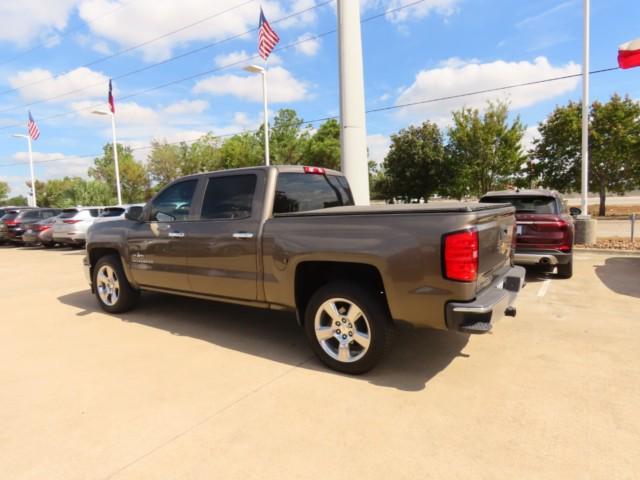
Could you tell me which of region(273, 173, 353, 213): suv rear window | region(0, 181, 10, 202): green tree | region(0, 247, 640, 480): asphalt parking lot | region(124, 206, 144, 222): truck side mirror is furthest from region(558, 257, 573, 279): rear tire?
region(0, 181, 10, 202): green tree

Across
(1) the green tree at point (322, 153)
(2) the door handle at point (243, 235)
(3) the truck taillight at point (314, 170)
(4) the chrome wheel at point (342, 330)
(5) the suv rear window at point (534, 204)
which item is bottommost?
(4) the chrome wheel at point (342, 330)

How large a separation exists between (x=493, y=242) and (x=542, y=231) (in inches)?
151

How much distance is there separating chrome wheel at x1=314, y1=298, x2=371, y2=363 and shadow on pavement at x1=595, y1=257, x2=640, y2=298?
15.6ft

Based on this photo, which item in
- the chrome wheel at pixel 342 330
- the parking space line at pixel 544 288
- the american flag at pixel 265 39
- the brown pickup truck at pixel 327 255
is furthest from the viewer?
the american flag at pixel 265 39

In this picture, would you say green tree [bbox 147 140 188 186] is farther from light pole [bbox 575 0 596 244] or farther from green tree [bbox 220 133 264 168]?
light pole [bbox 575 0 596 244]

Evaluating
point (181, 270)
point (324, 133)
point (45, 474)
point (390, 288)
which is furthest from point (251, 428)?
point (324, 133)

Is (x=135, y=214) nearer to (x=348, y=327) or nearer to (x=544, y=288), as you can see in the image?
(x=348, y=327)

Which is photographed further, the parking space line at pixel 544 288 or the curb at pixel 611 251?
the curb at pixel 611 251

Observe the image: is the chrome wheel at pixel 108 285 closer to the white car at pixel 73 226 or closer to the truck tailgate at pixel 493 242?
the truck tailgate at pixel 493 242

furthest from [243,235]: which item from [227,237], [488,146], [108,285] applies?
[488,146]

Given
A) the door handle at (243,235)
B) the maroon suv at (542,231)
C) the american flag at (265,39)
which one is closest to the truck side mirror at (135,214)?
the door handle at (243,235)

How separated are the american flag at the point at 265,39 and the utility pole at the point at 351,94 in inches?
305

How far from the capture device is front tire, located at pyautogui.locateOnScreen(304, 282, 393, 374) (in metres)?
3.46

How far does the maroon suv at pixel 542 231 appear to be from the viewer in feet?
21.9
